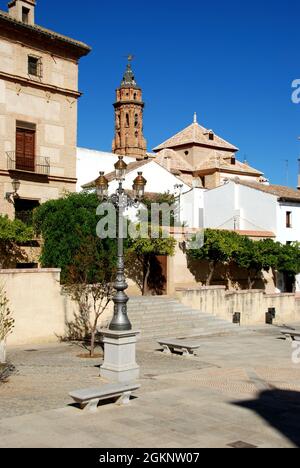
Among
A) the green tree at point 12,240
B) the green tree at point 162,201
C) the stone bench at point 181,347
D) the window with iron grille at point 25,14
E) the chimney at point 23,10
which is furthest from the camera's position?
the green tree at point 162,201

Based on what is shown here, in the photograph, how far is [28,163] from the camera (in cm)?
2434

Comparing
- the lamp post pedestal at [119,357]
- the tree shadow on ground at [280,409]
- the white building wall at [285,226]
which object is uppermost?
the white building wall at [285,226]

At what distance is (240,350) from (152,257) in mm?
8746

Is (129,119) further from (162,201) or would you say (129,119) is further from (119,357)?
(119,357)

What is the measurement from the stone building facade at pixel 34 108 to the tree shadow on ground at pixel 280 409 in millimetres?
15330

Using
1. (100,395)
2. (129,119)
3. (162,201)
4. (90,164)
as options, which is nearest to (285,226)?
(162,201)

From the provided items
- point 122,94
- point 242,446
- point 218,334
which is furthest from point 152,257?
point 122,94

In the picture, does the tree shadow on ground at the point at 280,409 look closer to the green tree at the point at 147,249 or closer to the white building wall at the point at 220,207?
the green tree at the point at 147,249

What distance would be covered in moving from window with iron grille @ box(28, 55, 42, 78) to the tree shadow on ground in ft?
59.9

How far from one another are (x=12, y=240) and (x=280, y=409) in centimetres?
1458

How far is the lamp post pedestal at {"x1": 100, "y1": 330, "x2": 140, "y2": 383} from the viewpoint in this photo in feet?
39.7

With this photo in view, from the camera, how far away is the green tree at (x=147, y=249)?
80.0ft

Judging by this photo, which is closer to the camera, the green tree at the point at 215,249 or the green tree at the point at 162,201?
the green tree at the point at 215,249

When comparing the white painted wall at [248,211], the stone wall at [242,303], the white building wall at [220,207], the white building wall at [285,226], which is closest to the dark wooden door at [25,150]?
the stone wall at [242,303]
